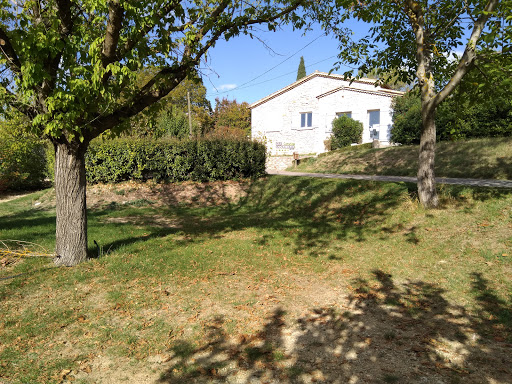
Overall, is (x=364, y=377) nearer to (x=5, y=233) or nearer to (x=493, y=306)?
(x=493, y=306)

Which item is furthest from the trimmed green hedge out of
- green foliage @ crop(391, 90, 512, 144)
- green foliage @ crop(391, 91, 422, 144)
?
green foliage @ crop(391, 91, 422, 144)

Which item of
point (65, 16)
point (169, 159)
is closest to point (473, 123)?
point (169, 159)

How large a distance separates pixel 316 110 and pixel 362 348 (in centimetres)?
2625

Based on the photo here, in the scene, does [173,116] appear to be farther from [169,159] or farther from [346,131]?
[346,131]

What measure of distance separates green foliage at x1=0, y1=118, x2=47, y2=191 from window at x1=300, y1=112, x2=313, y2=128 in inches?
755

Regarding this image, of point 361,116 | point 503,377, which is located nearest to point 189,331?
point 503,377

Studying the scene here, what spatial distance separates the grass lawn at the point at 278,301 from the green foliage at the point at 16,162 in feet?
36.3

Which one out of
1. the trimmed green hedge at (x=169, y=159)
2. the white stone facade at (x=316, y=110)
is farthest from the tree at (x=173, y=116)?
the white stone facade at (x=316, y=110)

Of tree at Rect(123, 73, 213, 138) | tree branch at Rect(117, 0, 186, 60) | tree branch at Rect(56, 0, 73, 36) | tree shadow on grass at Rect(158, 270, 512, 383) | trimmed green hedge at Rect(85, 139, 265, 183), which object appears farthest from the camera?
trimmed green hedge at Rect(85, 139, 265, 183)

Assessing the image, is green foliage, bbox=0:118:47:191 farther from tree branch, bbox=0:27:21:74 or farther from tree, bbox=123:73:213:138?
tree branch, bbox=0:27:21:74

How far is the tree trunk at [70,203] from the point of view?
5918mm

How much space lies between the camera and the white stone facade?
993 inches

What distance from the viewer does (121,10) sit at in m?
5.05

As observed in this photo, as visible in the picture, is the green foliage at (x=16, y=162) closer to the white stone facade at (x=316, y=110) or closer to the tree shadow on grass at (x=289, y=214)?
the tree shadow on grass at (x=289, y=214)
